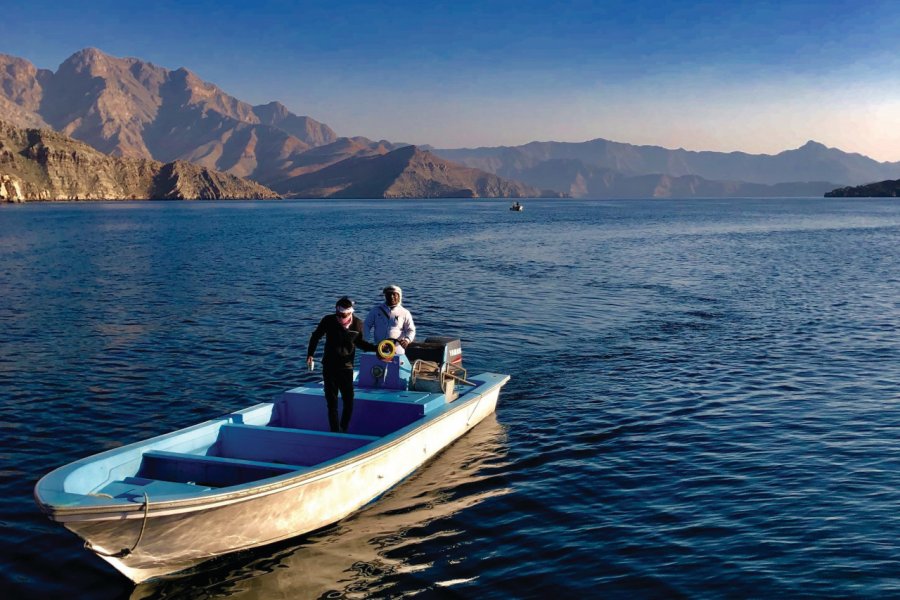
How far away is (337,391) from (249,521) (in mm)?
3484

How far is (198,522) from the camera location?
855 centimetres

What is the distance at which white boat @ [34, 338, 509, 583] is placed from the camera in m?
8.13

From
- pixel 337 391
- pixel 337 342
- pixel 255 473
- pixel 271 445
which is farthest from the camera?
pixel 337 391

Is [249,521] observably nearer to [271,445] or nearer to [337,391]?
[271,445]

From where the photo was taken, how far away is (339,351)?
12.1 meters

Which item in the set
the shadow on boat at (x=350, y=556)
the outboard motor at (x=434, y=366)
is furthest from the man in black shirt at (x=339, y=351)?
the outboard motor at (x=434, y=366)

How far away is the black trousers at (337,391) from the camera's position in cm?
1218

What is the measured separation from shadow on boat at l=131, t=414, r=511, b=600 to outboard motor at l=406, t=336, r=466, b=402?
6.80 feet

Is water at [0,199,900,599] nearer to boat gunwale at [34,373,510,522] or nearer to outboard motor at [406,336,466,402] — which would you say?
boat gunwale at [34,373,510,522]

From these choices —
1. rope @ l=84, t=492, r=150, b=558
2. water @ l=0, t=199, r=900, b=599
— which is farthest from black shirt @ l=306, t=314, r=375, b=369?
rope @ l=84, t=492, r=150, b=558

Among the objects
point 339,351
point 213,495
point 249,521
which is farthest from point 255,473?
point 339,351

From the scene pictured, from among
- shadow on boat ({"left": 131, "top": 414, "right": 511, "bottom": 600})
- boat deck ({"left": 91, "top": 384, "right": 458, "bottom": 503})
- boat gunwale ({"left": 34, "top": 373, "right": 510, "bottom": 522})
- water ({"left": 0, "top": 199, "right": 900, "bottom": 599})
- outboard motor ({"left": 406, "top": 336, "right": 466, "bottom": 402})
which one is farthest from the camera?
outboard motor ({"left": 406, "top": 336, "right": 466, "bottom": 402})

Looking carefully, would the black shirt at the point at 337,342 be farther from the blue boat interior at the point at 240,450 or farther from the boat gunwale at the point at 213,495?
the boat gunwale at the point at 213,495

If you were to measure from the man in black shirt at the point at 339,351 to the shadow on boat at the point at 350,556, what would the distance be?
6.33 feet
